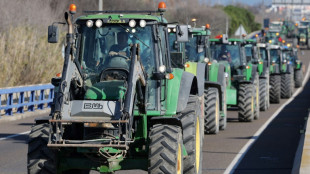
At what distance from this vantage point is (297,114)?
94.9 ft

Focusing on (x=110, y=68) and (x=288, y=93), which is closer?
(x=110, y=68)

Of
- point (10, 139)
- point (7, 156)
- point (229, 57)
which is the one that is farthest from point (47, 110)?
point (7, 156)

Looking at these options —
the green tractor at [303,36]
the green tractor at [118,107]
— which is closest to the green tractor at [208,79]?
the green tractor at [118,107]

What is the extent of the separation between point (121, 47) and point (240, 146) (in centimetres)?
Answer: 734

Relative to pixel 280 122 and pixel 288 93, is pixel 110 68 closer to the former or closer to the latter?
pixel 280 122

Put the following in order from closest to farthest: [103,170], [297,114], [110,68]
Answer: [103,170]
[110,68]
[297,114]

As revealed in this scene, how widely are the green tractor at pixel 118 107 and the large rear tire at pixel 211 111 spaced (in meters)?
7.32

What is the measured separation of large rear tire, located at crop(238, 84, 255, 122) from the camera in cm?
2428

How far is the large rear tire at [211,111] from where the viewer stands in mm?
20359

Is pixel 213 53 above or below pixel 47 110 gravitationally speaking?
above

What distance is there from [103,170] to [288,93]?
2800cm

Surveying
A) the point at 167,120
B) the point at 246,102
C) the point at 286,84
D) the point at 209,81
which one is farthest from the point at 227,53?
the point at 167,120

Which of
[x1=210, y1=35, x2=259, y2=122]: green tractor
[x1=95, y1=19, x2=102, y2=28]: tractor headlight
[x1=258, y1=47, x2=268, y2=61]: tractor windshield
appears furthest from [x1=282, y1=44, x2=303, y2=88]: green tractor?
[x1=95, y1=19, x2=102, y2=28]: tractor headlight

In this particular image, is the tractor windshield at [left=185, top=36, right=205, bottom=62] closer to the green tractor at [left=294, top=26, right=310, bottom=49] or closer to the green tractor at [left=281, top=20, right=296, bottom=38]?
the green tractor at [left=281, top=20, right=296, bottom=38]
